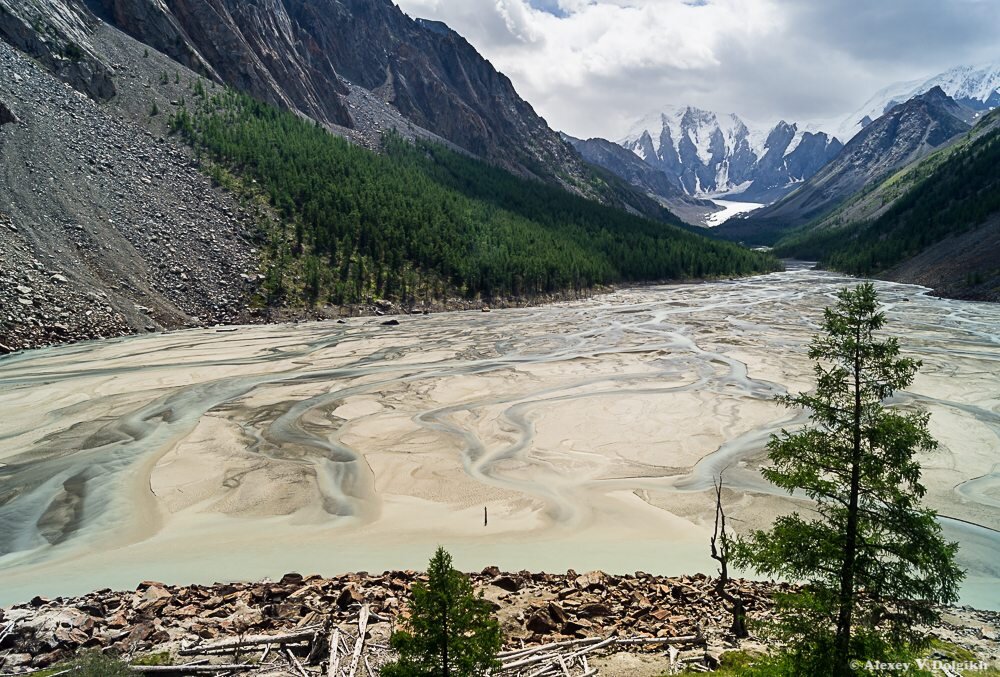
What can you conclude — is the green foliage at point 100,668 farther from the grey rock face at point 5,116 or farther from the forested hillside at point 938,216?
the forested hillside at point 938,216

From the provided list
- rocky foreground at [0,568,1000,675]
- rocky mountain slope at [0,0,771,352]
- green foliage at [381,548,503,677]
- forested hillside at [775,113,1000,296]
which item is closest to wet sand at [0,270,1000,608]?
rocky foreground at [0,568,1000,675]

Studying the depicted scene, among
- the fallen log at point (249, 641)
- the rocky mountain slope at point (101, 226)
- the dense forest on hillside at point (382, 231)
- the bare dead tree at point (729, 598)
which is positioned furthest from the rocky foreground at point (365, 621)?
the dense forest on hillside at point (382, 231)

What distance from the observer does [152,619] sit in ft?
33.8

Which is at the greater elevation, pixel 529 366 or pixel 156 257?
pixel 156 257

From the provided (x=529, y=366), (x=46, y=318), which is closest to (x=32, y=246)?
(x=46, y=318)

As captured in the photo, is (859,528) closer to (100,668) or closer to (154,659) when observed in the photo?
(100,668)

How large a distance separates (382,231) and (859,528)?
90418 mm

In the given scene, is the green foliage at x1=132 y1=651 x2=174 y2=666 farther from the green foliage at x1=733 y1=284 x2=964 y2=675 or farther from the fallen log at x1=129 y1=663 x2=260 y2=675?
the green foliage at x1=733 y1=284 x2=964 y2=675

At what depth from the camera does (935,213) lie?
466 ft

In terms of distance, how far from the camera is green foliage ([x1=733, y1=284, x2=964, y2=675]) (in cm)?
711

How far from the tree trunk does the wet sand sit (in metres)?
7.79

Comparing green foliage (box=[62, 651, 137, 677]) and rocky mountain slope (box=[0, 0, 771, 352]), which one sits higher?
rocky mountain slope (box=[0, 0, 771, 352])

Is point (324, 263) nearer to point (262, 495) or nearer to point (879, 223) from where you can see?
point (262, 495)

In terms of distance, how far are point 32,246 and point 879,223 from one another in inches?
8165
